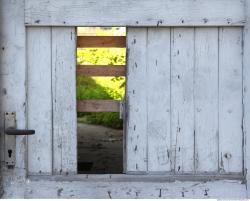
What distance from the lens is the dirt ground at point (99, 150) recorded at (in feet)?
17.2

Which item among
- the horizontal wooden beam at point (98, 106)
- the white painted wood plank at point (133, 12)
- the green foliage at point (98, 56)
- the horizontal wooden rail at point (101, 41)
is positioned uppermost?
the green foliage at point (98, 56)

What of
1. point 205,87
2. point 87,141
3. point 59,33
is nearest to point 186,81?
point 205,87

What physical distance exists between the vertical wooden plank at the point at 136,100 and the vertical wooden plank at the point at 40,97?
0.45m

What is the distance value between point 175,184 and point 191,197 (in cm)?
12

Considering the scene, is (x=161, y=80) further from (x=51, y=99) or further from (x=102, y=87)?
(x=102, y=87)

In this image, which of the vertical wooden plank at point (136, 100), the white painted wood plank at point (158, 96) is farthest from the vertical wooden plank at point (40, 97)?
the white painted wood plank at point (158, 96)

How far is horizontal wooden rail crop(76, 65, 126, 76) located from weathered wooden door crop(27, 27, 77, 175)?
13 cm

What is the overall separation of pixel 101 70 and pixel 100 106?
220mm

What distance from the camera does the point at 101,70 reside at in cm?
336

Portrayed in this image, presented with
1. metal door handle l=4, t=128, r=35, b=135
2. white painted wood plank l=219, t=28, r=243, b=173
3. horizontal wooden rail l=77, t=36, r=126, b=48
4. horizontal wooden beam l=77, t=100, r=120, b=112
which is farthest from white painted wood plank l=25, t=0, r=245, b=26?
metal door handle l=4, t=128, r=35, b=135

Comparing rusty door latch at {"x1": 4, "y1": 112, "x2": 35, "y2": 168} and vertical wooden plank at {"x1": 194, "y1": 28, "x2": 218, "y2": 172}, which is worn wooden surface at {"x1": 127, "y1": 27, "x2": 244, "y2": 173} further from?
rusty door latch at {"x1": 4, "y1": 112, "x2": 35, "y2": 168}

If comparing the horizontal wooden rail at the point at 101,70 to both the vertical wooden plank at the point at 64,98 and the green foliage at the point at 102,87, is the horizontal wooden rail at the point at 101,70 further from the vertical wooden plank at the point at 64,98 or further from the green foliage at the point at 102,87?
the green foliage at the point at 102,87

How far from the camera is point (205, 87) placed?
3.20 m

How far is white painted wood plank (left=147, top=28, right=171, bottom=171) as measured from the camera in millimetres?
3193
